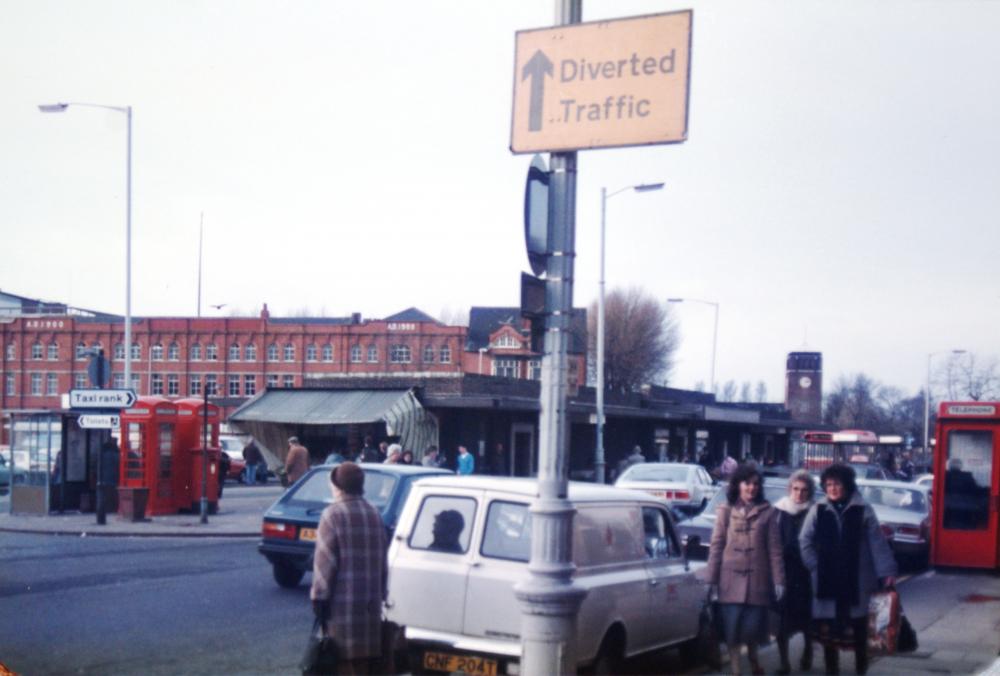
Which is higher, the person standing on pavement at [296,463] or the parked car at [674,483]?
the person standing on pavement at [296,463]

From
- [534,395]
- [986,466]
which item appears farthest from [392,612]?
[534,395]

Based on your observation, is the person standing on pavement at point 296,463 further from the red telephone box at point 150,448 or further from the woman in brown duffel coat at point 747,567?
the woman in brown duffel coat at point 747,567

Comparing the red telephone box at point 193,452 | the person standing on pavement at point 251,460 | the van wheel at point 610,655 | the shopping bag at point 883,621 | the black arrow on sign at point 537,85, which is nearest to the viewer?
the black arrow on sign at point 537,85

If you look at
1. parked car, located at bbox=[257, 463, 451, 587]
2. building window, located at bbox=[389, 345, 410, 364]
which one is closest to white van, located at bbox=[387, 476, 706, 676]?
parked car, located at bbox=[257, 463, 451, 587]

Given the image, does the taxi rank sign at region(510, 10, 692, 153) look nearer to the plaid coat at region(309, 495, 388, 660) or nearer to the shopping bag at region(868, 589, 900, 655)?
the plaid coat at region(309, 495, 388, 660)

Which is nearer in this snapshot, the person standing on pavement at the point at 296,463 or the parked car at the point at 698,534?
the parked car at the point at 698,534

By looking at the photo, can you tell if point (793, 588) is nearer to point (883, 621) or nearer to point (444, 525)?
point (883, 621)

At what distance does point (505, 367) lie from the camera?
90312 mm

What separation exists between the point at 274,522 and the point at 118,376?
3145 inches

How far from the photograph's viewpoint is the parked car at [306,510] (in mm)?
13258

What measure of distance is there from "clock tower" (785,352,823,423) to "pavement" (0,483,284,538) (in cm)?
7318

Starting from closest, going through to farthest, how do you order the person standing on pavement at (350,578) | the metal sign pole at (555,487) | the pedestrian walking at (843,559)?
the metal sign pole at (555,487) < the person standing on pavement at (350,578) < the pedestrian walking at (843,559)

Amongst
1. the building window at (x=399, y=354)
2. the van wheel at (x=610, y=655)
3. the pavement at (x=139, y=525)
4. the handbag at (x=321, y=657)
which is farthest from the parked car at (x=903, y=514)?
the building window at (x=399, y=354)

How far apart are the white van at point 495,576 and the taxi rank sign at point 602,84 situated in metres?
2.67
